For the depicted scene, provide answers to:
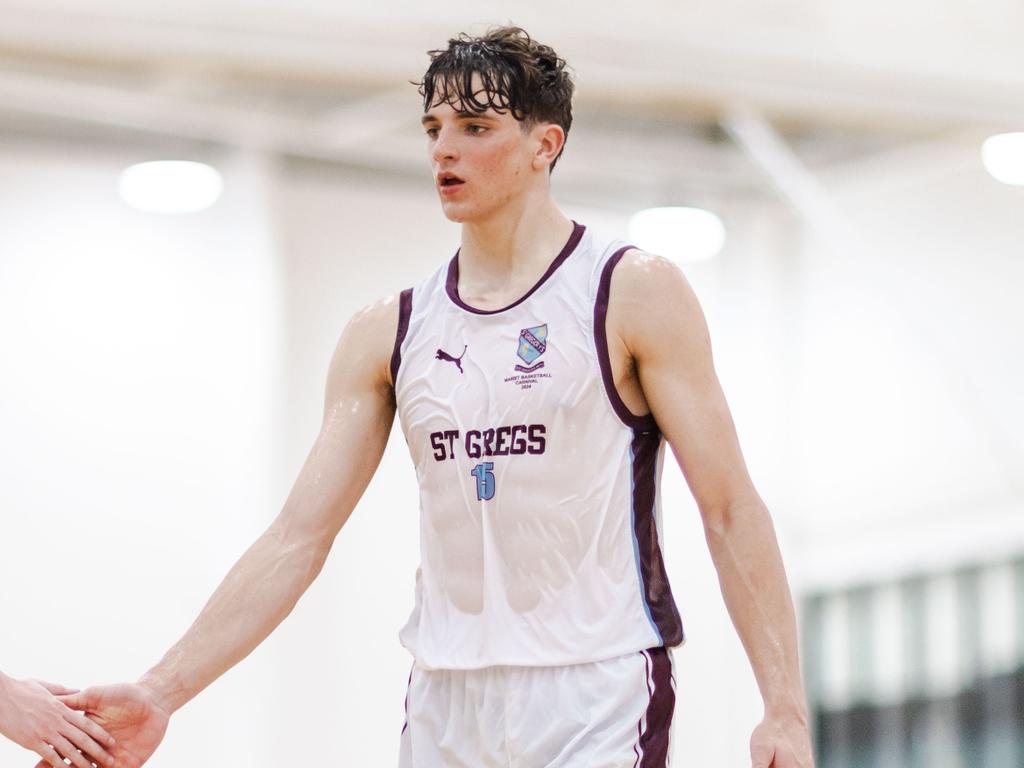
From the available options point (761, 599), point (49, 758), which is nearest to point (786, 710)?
point (761, 599)

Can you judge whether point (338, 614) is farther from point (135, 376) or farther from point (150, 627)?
point (135, 376)

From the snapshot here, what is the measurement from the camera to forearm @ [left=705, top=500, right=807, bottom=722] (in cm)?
305

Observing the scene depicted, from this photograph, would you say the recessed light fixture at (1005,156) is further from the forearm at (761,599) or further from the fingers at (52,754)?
the fingers at (52,754)

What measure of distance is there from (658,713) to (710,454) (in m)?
0.52

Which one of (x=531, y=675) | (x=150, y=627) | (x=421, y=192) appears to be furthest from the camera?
(x=421, y=192)

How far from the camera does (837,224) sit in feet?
29.2

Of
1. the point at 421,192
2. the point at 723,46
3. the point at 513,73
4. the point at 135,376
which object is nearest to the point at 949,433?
the point at 723,46

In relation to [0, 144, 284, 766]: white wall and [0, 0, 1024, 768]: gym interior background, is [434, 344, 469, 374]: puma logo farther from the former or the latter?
[0, 144, 284, 766]: white wall

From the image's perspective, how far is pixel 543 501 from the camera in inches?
126

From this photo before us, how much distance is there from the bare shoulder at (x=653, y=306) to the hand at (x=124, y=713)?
1230 millimetres

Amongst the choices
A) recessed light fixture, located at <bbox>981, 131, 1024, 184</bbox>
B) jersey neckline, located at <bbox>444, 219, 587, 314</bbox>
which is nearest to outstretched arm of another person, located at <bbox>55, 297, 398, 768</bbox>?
jersey neckline, located at <bbox>444, 219, 587, 314</bbox>

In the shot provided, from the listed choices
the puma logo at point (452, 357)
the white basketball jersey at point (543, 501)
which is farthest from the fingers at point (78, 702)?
the puma logo at point (452, 357)

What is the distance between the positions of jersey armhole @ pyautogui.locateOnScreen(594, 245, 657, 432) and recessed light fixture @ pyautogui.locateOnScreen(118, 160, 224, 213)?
17.8ft

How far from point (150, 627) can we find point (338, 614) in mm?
1046
